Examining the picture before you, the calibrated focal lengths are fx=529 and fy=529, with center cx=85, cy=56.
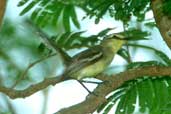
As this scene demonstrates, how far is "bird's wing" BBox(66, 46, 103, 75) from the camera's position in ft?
7.16

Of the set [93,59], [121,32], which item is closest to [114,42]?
[121,32]

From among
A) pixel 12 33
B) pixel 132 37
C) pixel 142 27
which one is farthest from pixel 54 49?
pixel 12 33

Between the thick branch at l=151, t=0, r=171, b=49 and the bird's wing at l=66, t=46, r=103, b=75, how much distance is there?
32cm

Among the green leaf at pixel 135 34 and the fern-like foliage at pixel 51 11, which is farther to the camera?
the fern-like foliage at pixel 51 11

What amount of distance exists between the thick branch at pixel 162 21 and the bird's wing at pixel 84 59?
32 centimetres

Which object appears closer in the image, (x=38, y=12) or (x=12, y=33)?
(x=38, y=12)

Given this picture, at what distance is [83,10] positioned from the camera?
8.29 ft

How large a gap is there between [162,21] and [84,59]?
1.19ft

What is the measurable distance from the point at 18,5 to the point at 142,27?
2.10ft

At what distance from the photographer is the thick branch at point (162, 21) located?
2154 mm

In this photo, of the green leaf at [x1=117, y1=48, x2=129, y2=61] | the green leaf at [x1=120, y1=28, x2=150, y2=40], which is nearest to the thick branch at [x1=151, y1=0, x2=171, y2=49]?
the green leaf at [x1=120, y1=28, x2=150, y2=40]

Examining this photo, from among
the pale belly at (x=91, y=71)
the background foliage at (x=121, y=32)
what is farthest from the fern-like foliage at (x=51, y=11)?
the pale belly at (x=91, y=71)

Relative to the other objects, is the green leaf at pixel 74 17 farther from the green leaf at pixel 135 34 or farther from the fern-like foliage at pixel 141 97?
the fern-like foliage at pixel 141 97

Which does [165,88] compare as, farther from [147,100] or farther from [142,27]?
[142,27]
